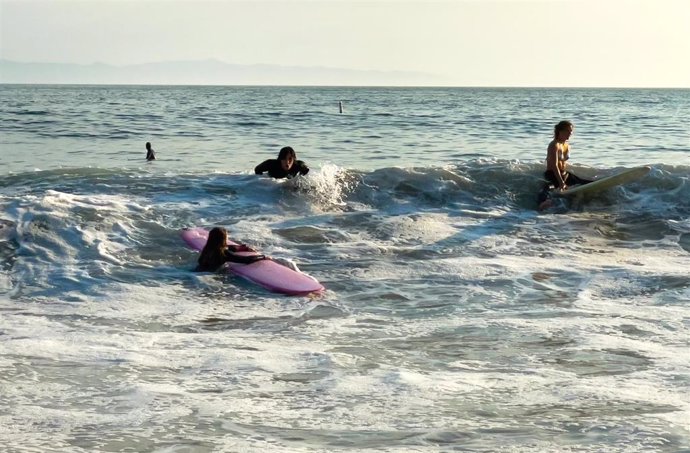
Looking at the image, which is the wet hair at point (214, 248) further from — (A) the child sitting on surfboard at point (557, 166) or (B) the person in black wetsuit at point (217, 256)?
(A) the child sitting on surfboard at point (557, 166)

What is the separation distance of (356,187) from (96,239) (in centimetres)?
521

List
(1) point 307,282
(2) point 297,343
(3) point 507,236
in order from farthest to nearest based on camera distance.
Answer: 1. (3) point 507,236
2. (1) point 307,282
3. (2) point 297,343

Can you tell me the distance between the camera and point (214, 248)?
32.7 ft

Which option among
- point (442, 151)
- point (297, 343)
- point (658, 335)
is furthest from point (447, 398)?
point (442, 151)

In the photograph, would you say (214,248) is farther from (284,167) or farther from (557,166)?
(557,166)

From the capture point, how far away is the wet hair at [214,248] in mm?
9938

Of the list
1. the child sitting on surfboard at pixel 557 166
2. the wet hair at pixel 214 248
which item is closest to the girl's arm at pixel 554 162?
the child sitting on surfboard at pixel 557 166

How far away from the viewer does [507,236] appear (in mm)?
12227

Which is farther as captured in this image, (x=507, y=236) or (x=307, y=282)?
(x=507, y=236)

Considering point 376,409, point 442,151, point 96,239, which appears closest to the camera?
point 376,409

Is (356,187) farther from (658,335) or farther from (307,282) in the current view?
(658,335)

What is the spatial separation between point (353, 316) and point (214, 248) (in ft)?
8.27

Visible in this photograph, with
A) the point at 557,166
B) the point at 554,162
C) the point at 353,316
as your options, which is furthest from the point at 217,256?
the point at 557,166

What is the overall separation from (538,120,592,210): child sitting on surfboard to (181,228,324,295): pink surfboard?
5958mm
